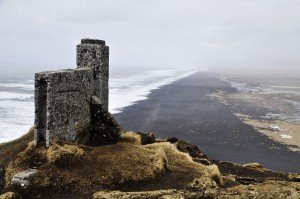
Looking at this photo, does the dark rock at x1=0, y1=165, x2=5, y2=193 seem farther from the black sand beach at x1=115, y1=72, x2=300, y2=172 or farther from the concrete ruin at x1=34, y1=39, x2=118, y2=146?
the black sand beach at x1=115, y1=72, x2=300, y2=172

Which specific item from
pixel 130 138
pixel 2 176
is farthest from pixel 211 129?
pixel 2 176

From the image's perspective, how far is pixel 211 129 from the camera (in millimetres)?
52812

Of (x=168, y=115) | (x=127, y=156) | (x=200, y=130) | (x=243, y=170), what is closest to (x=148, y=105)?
(x=168, y=115)

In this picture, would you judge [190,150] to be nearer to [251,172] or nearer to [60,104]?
[251,172]

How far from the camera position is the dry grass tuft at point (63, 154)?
58.1 feet

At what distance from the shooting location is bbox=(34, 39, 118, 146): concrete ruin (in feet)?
60.6

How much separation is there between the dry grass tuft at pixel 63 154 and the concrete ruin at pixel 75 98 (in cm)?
65

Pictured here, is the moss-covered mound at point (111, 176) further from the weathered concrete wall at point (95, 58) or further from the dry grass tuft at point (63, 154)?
the weathered concrete wall at point (95, 58)

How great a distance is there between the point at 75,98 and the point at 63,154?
11.6ft

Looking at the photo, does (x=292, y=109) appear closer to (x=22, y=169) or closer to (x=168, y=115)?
(x=168, y=115)

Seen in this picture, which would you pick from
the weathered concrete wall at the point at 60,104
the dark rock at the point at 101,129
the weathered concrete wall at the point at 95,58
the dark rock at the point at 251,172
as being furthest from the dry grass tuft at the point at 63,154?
the dark rock at the point at 251,172

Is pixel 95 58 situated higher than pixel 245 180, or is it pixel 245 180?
pixel 95 58

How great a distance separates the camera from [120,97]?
83.7 meters

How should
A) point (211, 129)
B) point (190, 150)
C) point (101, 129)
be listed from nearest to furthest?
point (101, 129) → point (190, 150) → point (211, 129)
